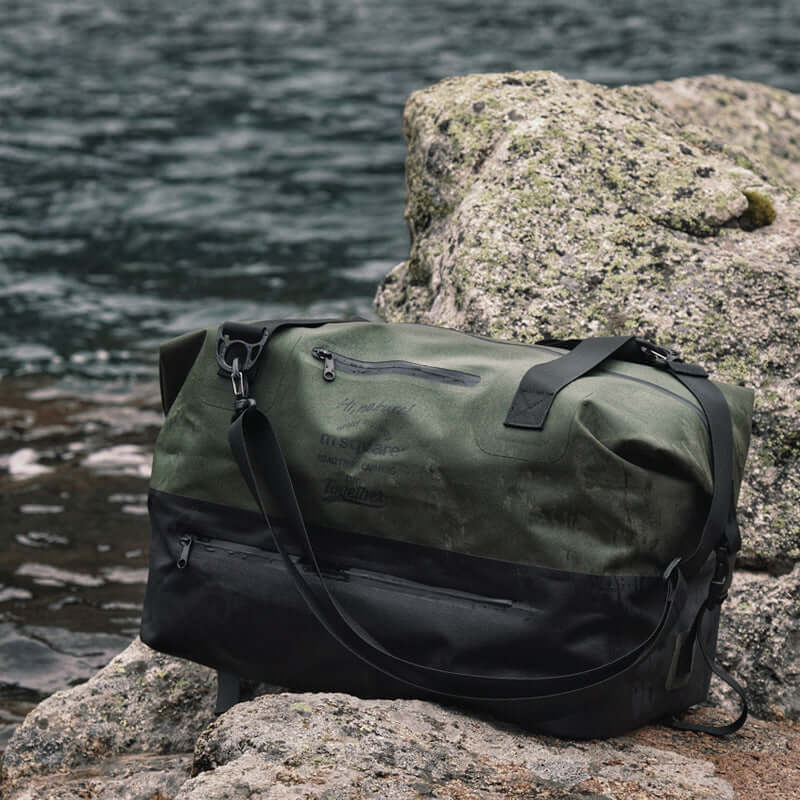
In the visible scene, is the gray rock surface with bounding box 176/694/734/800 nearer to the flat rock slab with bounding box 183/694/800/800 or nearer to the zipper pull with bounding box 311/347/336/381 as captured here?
the flat rock slab with bounding box 183/694/800/800

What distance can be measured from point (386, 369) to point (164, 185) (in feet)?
36.1

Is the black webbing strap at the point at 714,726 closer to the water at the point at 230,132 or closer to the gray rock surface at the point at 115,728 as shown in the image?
the gray rock surface at the point at 115,728

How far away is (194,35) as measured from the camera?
21.6 m

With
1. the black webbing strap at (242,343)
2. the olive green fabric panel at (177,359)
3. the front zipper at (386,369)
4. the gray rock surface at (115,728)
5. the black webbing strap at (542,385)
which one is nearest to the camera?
the black webbing strap at (542,385)

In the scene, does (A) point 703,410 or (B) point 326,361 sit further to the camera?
(B) point 326,361

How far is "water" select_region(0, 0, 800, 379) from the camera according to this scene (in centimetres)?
1002

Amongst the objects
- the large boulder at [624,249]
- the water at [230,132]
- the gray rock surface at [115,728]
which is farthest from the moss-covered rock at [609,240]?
the water at [230,132]

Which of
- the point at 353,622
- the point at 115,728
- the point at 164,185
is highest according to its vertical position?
the point at 353,622

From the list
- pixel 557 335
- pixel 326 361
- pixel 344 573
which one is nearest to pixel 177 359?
pixel 326 361

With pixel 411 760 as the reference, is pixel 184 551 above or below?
above

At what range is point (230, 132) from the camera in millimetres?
15094

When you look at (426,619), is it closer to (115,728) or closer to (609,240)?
(115,728)

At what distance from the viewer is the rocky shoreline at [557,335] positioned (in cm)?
233

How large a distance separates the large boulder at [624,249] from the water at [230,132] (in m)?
4.92
